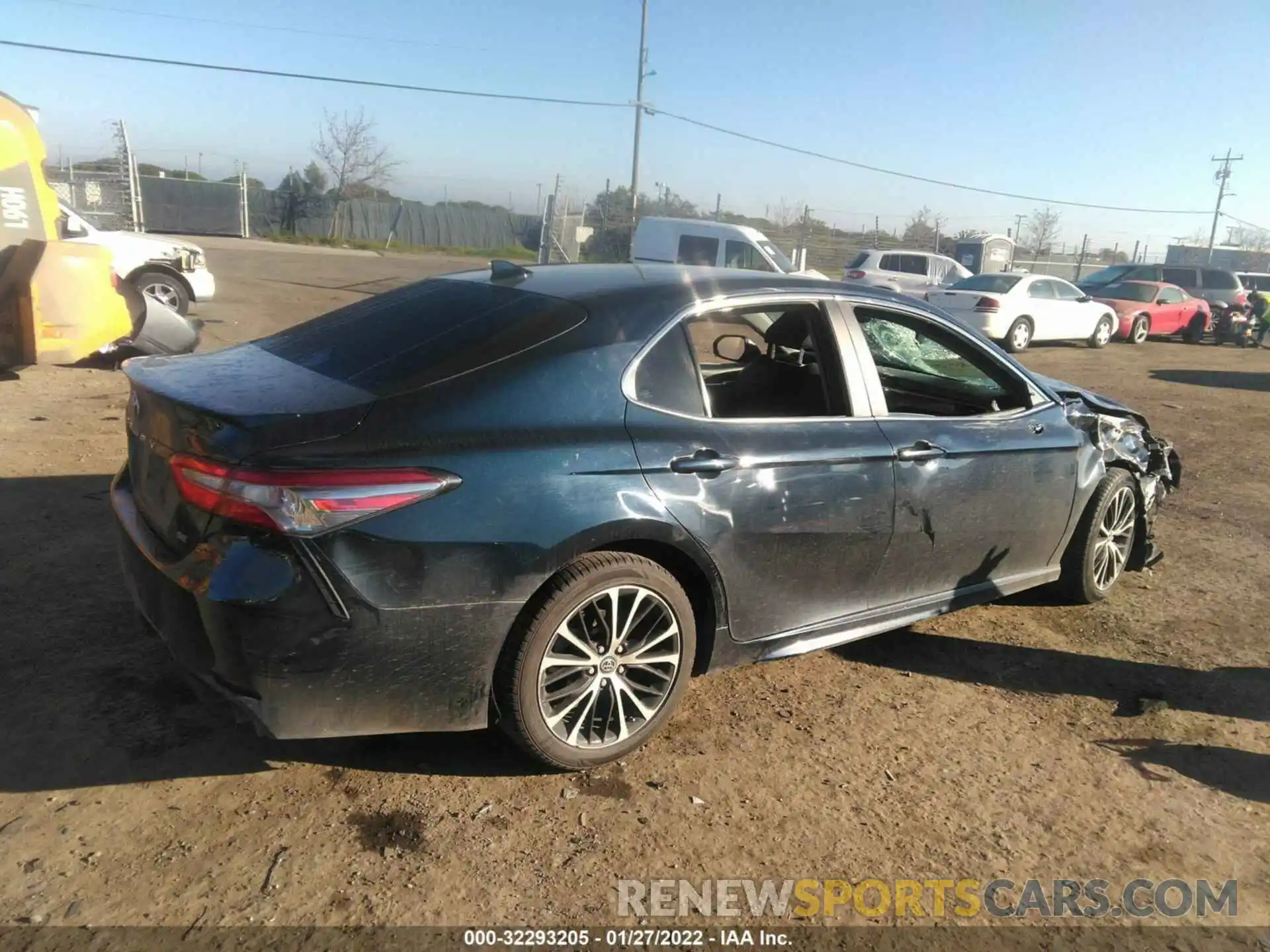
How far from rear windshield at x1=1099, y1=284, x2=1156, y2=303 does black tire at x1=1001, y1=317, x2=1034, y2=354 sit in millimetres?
4821

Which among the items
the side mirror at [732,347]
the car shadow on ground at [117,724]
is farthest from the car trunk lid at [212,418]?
the side mirror at [732,347]

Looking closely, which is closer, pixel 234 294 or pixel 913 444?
pixel 913 444

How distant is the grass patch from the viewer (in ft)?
124

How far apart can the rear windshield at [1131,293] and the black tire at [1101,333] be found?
1996 millimetres

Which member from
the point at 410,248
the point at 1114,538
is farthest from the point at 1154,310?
the point at 410,248

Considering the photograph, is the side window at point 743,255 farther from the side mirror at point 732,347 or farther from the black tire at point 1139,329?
the side mirror at point 732,347

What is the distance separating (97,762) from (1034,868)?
2990mm

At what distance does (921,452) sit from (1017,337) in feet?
48.8

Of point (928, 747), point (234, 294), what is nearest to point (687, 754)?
point (928, 747)

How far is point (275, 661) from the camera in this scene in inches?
102

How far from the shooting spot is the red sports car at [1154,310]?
2011cm

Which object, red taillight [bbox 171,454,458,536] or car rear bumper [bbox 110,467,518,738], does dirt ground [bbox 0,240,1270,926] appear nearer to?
car rear bumper [bbox 110,467,518,738]

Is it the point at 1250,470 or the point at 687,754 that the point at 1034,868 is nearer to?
the point at 687,754

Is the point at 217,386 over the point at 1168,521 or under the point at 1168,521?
over
